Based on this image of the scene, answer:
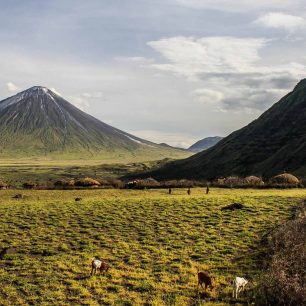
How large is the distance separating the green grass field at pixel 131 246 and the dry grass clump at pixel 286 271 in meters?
1.31

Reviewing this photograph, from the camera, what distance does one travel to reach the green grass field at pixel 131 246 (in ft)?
72.2

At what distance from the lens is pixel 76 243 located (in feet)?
105

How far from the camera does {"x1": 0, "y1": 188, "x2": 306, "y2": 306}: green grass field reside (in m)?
22.0

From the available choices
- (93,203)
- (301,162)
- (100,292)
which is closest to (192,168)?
(301,162)

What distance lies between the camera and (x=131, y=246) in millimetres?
30953

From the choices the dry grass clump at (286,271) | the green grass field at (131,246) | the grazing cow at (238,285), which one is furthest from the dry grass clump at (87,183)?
the grazing cow at (238,285)

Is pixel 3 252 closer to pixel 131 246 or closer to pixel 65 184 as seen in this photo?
pixel 131 246

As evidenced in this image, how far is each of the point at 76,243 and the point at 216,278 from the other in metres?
12.6

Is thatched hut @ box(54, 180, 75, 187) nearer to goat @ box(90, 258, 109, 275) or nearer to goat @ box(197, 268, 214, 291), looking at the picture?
goat @ box(90, 258, 109, 275)

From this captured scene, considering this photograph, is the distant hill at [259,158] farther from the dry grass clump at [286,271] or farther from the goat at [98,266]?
the goat at [98,266]

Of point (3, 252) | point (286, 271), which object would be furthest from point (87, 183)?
point (286, 271)

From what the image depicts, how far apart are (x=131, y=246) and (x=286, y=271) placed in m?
12.2

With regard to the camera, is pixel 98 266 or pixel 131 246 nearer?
pixel 98 266

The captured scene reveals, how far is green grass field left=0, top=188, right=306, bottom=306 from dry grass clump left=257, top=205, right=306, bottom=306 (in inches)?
51.5
